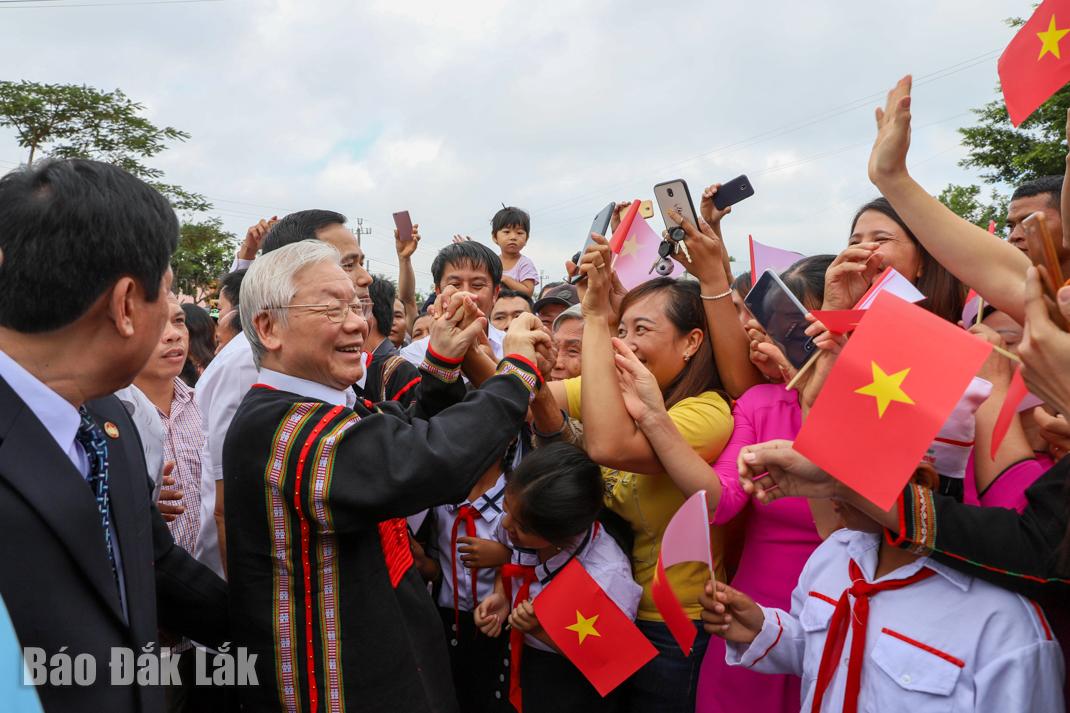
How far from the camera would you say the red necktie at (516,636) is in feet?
8.21

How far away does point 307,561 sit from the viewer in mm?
1743

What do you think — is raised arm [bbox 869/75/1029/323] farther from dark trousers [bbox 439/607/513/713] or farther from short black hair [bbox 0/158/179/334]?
dark trousers [bbox 439/607/513/713]

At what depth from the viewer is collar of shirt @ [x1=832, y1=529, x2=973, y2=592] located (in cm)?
153

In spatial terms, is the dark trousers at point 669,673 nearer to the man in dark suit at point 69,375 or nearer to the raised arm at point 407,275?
the man in dark suit at point 69,375

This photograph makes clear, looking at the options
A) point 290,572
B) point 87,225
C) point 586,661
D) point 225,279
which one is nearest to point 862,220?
point 586,661

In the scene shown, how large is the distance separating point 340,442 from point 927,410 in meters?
1.22

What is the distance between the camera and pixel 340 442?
171cm

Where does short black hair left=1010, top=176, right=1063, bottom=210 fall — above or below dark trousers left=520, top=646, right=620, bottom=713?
above

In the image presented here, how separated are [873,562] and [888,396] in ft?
1.93

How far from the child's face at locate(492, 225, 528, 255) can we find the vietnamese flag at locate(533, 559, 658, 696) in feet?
15.6

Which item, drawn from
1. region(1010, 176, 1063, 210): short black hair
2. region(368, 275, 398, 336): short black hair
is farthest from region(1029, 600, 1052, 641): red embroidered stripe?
region(368, 275, 398, 336): short black hair

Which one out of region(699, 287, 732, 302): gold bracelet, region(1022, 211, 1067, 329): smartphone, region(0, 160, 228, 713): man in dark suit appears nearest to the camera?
region(0, 160, 228, 713): man in dark suit

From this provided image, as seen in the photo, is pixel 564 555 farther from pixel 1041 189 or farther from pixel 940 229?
pixel 1041 189

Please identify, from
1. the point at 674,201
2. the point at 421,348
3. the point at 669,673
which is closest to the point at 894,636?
the point at 669,673
